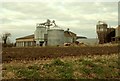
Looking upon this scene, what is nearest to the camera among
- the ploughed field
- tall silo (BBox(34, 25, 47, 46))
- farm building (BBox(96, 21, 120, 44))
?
the ploughed field

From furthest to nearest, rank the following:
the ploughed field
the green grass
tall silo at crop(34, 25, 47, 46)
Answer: tall silo at crop(34, 25, 47, 46) → the ploughed field → the green grass

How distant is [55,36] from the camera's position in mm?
49688

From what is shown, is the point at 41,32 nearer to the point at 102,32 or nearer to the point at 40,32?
the point at 40,32

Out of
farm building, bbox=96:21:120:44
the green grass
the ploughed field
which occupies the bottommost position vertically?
→ the green grass

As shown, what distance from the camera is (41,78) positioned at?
8750 mm

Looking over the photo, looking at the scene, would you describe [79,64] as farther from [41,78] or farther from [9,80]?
[9,80]

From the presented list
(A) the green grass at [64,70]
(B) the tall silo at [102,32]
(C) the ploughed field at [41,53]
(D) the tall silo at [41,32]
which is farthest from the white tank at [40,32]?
(A) the green grass at [64,70]

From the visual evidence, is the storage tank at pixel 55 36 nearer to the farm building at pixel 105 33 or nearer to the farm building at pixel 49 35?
the farm building at pixel 49 35

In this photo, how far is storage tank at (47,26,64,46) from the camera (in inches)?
1956

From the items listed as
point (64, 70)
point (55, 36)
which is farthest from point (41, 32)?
point (64, 70)

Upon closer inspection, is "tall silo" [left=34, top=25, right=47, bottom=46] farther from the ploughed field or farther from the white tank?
the ploughed field

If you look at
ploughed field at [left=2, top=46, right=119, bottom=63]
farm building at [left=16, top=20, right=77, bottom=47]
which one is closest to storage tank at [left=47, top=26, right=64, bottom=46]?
farm building at [left=16, top=20, right=77, bottom=47]

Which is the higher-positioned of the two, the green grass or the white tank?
the white tank

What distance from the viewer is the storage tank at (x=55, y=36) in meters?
49.7
